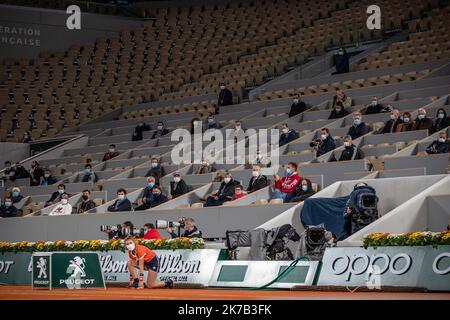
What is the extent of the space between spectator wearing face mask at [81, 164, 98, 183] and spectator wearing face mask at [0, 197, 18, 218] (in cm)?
257

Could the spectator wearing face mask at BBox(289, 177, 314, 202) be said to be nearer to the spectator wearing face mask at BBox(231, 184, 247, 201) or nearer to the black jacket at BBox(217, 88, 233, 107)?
the spectator wearing face mask at BBox(231, 184, 247, 201)

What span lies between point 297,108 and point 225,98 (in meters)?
4.80

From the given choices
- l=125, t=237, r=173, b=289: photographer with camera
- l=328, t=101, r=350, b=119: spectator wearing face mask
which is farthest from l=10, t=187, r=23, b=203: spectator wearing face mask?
l=125, t=237, r=173, b=289: photographer with camera

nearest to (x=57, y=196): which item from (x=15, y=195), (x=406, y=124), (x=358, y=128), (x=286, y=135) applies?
(x=15, y=195)

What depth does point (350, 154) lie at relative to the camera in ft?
72.1

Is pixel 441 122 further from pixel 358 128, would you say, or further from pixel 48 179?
pixel 48 179

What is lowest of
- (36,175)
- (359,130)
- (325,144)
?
(36,175)

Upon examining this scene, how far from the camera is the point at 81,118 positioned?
37.4 meters

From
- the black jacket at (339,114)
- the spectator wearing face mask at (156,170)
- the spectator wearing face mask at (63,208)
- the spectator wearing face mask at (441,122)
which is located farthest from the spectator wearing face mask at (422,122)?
the spectator wearing face mask at (63,208)

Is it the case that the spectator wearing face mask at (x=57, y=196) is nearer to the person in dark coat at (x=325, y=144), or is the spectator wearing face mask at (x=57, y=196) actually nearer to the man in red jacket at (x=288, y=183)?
the person in dark coat at (x=325, y=144)

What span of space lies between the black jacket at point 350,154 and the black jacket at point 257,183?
181 centimetres

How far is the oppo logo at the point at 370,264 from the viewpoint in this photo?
583 inches
